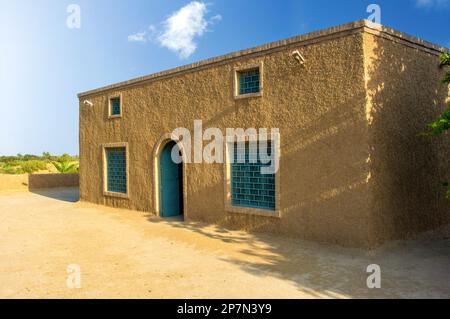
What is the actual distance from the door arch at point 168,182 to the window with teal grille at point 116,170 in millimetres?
2274

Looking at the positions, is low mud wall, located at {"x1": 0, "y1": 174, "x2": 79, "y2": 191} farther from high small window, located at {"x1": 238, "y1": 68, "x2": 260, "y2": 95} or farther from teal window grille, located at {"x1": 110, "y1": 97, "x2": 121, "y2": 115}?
high small window, located at {"x1": 238, "y1": 68, "x2": 260, "y2": 95}

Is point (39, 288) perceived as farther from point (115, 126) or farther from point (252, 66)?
point (115, 126)

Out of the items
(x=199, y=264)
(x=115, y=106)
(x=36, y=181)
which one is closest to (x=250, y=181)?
(x=199, y=264)

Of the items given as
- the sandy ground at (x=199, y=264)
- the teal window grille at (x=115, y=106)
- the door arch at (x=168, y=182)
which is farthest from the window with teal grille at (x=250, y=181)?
the teal window grille at (x=115, y=106)

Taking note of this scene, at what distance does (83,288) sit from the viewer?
632 centimetres

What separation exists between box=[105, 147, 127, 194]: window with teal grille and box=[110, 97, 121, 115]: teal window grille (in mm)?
1489

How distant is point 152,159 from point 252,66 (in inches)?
204

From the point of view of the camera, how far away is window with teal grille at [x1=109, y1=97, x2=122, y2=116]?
15367 millimetres

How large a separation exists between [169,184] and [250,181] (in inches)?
159

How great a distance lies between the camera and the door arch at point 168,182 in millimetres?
13250

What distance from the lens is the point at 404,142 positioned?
938 centimetres
